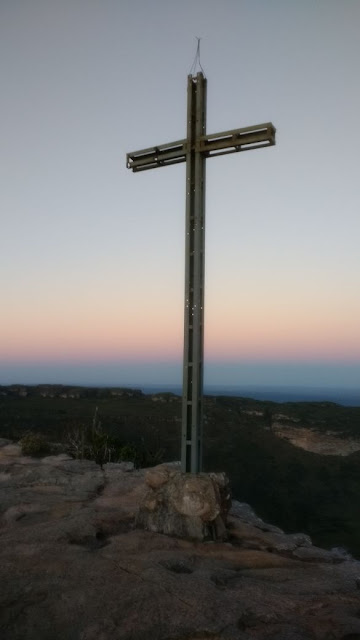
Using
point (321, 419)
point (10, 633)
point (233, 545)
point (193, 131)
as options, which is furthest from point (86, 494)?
point (321, 419)

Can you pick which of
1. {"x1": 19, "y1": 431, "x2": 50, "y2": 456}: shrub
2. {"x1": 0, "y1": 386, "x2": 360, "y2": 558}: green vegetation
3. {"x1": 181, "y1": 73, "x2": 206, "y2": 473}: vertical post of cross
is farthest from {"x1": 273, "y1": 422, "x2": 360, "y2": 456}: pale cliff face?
{"x1": 181, "y1": 73, "x2": 206, "y2": 473}: vertical post of cross

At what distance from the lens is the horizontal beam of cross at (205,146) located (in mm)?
Result: 7583

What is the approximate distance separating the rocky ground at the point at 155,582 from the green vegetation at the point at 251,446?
14.4 ft

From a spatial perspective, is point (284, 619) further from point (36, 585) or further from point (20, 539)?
point (20, 539)

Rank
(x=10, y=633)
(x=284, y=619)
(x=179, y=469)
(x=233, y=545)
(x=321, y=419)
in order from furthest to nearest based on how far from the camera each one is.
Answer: (x=321, y=419), (x=179, y=469), (x=233, y=545), (x=284, y=619), (x=10, y=633)

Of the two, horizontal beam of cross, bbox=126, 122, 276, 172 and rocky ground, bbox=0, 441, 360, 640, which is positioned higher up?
horizontal beam of cross, bbox=126, 122, 276, 172

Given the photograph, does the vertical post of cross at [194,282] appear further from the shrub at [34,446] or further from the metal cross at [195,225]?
the shrub at [34,446]

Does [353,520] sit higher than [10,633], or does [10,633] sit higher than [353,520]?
[10,633]

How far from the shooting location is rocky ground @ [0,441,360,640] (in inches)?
170

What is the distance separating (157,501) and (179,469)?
608 millimetres

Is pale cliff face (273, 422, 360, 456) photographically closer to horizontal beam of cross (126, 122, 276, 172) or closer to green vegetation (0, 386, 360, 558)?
green vegetation (0, 386, 360, 558)

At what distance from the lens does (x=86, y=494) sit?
31.0ft

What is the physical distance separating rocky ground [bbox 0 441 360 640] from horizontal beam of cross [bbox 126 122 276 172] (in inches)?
238

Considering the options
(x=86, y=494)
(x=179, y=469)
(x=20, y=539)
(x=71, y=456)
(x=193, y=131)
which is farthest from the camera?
(x=71, y=456)
